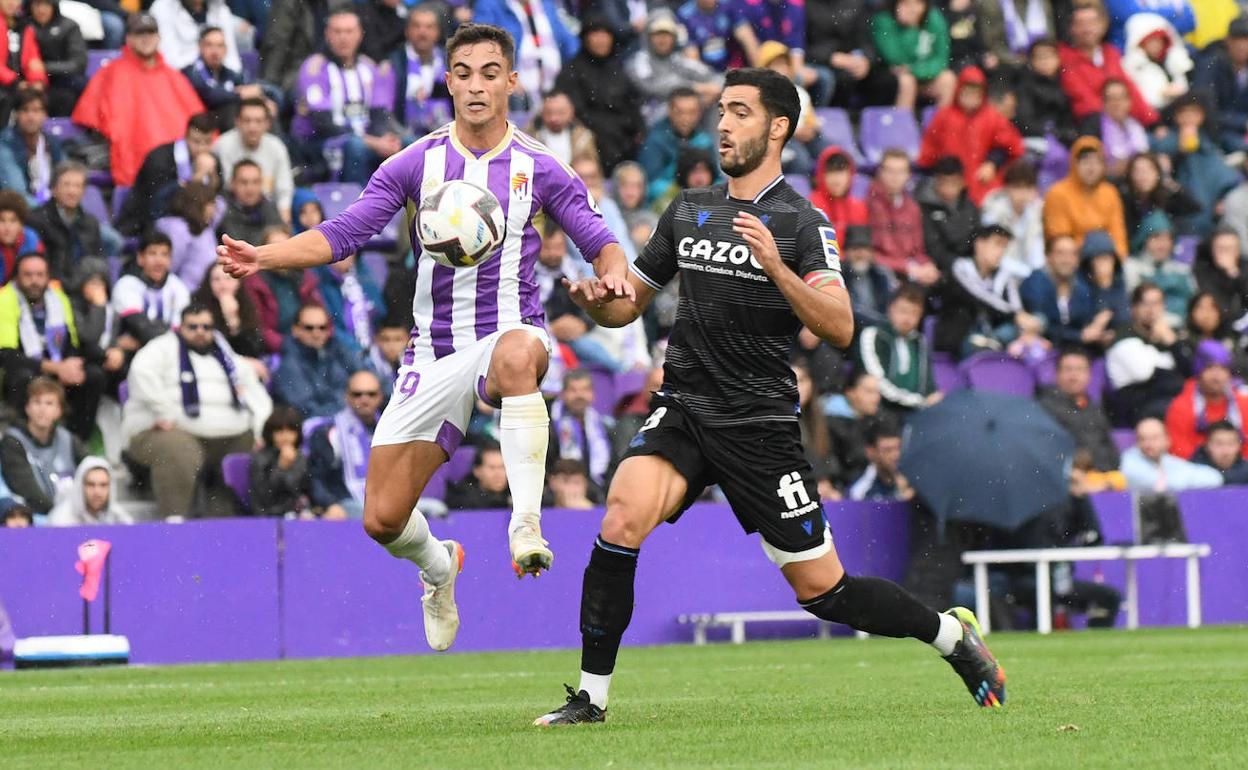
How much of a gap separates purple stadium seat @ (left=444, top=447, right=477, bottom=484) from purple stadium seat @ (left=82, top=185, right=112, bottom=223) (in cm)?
353

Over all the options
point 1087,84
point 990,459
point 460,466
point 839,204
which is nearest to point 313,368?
point 460,466

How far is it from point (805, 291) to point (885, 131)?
14.4 meters

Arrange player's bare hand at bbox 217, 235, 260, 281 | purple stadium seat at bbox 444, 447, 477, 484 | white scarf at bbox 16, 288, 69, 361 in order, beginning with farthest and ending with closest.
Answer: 1. purple stadium seat at bbox 444, 447, 477, 484
2. white scarf at bbox 16, 288, 69, 361
3. player's bare hand at bbox 217, 235, 260, 281

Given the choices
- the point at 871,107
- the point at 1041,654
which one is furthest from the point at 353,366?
the point at 871,107

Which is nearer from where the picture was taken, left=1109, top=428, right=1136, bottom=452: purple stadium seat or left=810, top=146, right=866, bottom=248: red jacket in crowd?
left=1109, top=428, right=1136, bottom=452: purple stadium seat

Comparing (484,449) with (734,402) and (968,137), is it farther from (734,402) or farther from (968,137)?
(734,402)

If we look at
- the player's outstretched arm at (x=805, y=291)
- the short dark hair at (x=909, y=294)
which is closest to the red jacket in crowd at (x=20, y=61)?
the short dark hair at (x=909, y=294)

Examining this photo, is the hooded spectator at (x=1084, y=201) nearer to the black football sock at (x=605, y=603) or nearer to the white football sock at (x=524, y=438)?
the white football sock at (x=524, y=438)

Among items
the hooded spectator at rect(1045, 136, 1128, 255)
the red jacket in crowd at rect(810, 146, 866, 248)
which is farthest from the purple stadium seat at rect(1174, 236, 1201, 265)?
the red jacket in crowd at rect(810, 146, 866, 248)

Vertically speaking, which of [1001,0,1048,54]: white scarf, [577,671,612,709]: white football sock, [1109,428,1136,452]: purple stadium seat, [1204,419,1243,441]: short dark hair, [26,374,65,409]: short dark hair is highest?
[1001,0,1048,54]: white scarf

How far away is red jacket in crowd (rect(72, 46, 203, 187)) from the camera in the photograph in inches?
712

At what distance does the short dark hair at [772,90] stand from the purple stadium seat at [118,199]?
10.0 metres

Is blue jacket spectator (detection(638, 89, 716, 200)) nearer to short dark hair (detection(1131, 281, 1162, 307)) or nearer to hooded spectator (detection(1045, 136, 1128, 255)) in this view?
hooded spectator (detection(1045, 136, 1128, 255))

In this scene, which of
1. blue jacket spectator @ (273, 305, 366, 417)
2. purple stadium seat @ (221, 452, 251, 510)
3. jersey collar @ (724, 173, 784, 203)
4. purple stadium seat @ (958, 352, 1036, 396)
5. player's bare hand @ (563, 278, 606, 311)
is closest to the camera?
player's bare hand @ (563, 278, 606, 311)
